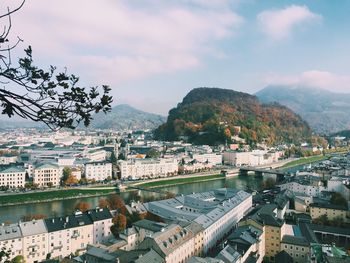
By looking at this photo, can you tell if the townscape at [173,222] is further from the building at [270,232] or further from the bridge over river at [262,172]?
the bridge over river at [262,172]

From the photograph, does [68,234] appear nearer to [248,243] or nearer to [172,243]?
[172,243]

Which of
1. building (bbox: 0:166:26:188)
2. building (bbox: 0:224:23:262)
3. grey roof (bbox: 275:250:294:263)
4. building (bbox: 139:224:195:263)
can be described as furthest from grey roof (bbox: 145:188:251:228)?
building (bbox: 0:166:26:188)

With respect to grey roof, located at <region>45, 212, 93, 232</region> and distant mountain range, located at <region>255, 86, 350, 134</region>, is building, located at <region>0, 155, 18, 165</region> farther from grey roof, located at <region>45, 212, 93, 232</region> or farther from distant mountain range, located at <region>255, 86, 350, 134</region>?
distant mountain range, located at <region>255, 86, 350, 134</region>

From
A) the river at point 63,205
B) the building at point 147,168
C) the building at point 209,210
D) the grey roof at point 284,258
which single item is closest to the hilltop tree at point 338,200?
the building at point 209,210

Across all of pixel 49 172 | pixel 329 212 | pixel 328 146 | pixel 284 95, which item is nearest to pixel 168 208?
pixel 329 212

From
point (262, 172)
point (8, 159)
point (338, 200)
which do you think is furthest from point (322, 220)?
point (8, 159)
